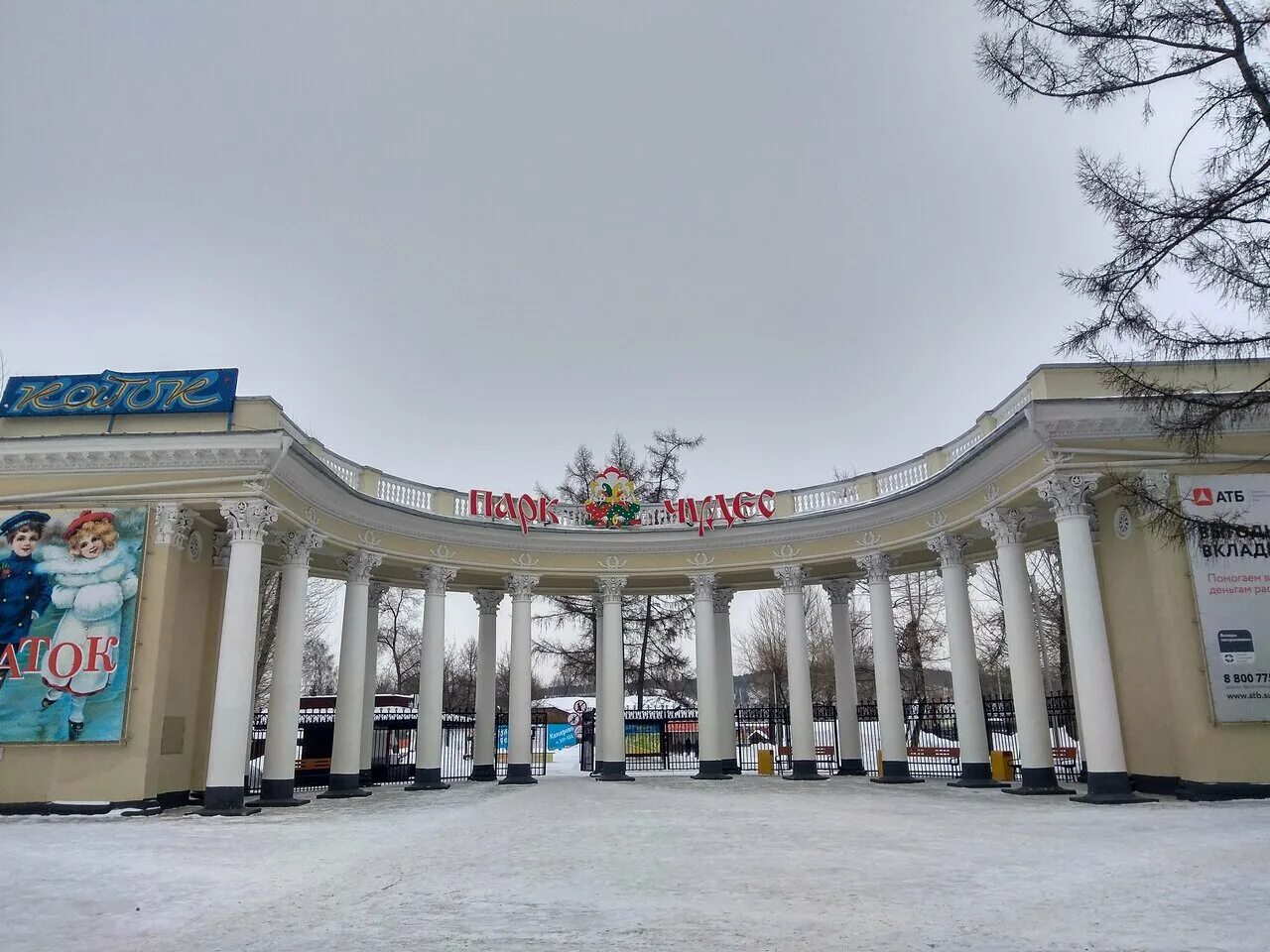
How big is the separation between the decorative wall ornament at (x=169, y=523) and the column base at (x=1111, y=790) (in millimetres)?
20152

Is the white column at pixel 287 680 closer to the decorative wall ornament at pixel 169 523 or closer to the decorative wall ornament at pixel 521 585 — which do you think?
the decorative wall ornament at pixel 169 523

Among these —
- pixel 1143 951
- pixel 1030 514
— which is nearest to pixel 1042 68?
pixel 1143 951

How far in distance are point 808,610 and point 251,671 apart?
48595 mm

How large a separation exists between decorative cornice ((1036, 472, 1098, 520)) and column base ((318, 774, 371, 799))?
19190 mm

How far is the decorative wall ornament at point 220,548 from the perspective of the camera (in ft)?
70.7

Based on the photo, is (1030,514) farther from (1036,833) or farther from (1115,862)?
(1115,862)

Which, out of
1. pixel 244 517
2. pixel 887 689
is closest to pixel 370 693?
pixel 244 517

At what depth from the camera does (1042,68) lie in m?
9.16

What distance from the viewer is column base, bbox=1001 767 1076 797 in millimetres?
19109

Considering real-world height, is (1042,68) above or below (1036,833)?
above

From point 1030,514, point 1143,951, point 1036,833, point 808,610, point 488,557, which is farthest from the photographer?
point 808,610

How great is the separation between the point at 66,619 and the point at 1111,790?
22014mm

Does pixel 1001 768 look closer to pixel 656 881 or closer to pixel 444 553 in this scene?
pixel 444 553

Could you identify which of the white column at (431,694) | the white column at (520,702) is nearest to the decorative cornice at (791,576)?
the white column at (520,702)
